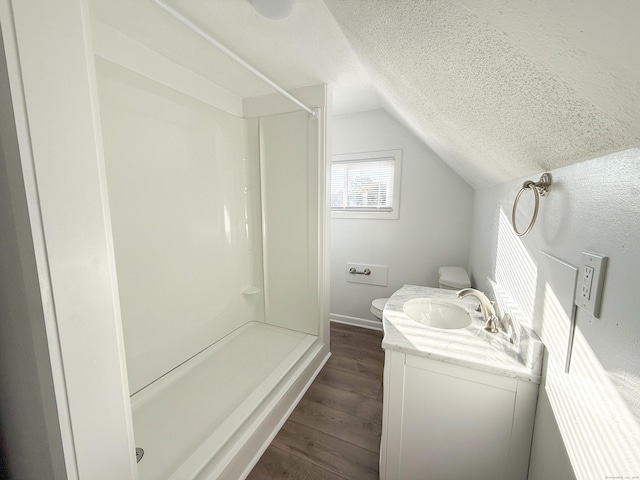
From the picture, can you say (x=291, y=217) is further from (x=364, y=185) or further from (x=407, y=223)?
(x=407, y=223)

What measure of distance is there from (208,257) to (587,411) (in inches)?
81.9

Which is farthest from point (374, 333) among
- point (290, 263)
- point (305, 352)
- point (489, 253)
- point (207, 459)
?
point (207, 459)

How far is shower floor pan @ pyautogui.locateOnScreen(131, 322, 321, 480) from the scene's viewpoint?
1159mm

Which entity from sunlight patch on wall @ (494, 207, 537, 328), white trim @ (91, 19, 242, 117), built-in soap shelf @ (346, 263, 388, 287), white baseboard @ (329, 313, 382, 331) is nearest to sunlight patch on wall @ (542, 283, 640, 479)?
sunlight patch on wall @ (494, 207, 537, 328)

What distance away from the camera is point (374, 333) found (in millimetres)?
2654

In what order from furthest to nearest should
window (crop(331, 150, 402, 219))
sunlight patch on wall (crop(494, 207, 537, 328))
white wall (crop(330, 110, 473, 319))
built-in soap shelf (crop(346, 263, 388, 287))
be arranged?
1. built-in soap shelf (crop(346, 263, 388, 287))
2. window (crop(331, 150, 402, 219))
3. white wall (crop(330, 110, 473, 319))
4. sunlight patch on wall (crop(494, 207, 537, 328))

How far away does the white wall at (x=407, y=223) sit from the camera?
235 centimetres

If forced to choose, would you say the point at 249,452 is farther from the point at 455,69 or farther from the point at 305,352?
the point at 455,69

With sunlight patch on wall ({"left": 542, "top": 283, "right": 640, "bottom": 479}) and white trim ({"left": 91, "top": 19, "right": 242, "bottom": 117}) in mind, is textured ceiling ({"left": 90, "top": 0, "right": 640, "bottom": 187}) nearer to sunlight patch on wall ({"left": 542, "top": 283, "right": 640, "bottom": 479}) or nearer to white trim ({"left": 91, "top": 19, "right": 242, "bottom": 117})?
white trim ({"left": 91, "top": 19, "right": 242, "bottom": 117})

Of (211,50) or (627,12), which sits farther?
(211,50)

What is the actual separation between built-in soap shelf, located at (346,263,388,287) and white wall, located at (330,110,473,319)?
5cm

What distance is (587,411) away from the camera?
0.59 metres

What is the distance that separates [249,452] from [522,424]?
4.15ft

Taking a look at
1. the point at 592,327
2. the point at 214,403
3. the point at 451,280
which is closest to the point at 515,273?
the point at 592,327
